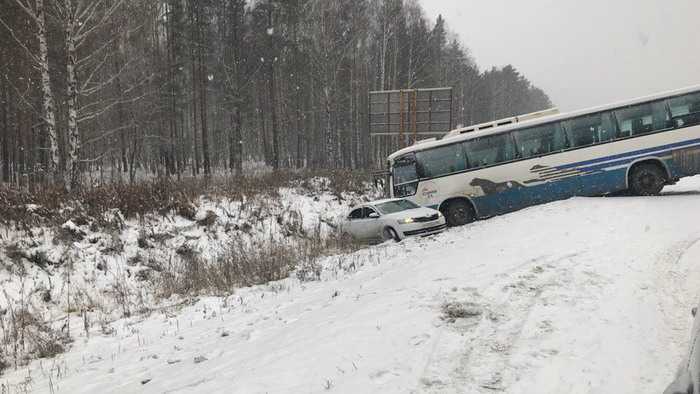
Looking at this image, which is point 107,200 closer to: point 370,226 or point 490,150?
point 370,226

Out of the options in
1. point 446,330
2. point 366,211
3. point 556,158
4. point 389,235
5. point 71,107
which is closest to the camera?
point 446,330

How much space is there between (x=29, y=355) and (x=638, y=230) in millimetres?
10221

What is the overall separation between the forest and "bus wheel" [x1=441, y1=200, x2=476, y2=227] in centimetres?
1518

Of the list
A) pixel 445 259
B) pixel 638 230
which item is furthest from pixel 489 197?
pixel 445 259

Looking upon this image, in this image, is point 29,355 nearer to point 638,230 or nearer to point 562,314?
point 562,314

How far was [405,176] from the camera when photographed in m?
15.4

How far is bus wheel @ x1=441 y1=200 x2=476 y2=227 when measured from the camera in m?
14.4

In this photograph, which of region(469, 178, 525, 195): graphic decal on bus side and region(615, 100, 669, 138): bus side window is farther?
region(469, 178, 525, 195): graphic decal on bus side

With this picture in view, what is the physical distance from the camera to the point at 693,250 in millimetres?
6469

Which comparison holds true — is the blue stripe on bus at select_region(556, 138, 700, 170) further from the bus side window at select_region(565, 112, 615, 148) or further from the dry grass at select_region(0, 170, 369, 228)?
the dry grass at select_region(0, 170, 369, 228)

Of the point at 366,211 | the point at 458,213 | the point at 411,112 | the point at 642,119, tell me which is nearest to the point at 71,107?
the point at 366,211

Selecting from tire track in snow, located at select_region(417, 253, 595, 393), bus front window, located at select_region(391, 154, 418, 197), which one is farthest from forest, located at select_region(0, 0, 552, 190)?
tire track in snow, located at select_region(417, 253, 595, 393)

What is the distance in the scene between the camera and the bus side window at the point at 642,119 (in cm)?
1251

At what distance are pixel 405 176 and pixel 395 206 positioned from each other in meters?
2.03
